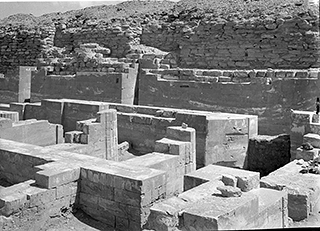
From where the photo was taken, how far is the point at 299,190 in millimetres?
6047

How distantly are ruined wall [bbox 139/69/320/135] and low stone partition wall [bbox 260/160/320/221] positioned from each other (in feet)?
14.2

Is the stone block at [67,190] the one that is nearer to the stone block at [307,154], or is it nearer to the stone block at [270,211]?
the stone block at [270,211]

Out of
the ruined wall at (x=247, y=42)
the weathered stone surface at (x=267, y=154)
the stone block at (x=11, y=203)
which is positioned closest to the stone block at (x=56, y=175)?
the stone block at (x=11, y=203)

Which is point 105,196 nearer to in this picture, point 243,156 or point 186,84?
point 243,156

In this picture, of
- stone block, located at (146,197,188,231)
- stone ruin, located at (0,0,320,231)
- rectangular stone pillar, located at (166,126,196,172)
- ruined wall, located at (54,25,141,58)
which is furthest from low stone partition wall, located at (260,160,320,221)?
ruined wall, located at (54,25,141,58)

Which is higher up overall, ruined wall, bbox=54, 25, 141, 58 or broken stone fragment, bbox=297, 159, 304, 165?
ruined wall, bbox=54, 25, 141, 58

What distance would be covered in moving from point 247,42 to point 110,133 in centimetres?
759

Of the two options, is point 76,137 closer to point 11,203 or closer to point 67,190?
point 67,190

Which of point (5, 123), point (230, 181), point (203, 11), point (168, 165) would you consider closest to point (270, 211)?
point (230, 181)

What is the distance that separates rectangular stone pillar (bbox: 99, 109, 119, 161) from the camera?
31.4ft

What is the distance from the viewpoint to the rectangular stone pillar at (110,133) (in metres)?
9.59

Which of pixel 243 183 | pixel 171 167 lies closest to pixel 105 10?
→ pixel 171 167

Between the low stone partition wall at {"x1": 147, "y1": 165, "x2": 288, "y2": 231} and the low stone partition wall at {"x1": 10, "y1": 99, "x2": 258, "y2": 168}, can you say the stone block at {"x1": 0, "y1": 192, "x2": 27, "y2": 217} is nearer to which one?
the low stone partition wall at {"x1": 147, "y1": 165, "x2": 288, "y2": 231}

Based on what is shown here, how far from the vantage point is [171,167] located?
7.32 m
